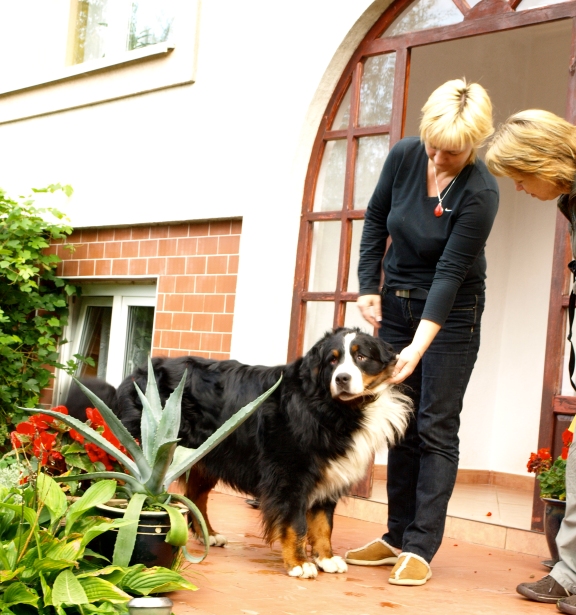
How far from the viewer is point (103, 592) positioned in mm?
2512

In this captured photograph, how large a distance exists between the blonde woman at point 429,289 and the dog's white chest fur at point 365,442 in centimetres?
10

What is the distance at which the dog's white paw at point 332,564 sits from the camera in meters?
3.56

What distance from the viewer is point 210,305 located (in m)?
5.96

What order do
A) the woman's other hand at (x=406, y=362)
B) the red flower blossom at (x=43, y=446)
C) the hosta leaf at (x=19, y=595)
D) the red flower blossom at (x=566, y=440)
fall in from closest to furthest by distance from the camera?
the hosta leaf at (x=19, y=595)
the red flower blossom at (x=43, y=446)
the woman's other hand at (x=406, y=362)
the red flower blossom at (x=566, y=440)

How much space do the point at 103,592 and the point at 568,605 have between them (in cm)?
155

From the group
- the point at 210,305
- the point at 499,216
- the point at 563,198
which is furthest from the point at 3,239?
the point at 563,198

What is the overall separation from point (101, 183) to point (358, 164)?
2.40 m

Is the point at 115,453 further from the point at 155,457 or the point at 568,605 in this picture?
the point at 568,605

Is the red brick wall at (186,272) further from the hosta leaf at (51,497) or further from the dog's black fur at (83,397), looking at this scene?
the hosta leaf at (51,497)

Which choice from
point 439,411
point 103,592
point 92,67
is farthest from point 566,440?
point 92,67

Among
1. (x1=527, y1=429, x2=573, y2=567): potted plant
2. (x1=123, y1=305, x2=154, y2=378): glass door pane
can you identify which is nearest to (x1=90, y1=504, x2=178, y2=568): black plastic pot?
(x1=527, y1=429, x2=573, y2=567): potted plant

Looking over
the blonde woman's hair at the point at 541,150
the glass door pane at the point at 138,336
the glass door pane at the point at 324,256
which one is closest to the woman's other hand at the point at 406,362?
the blonde woman's hair at the point at 541,150

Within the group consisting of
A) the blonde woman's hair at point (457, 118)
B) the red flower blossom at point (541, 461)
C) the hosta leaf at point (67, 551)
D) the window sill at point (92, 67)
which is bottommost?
the hosta leaf at point (67, 551)

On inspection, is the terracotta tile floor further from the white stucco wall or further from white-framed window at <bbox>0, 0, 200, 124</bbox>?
A: white-framed window at <bbox>0, 0, 200, 124</bbox>
